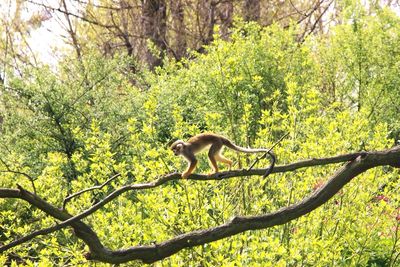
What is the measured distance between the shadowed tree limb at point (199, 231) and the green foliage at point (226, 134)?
149 cm

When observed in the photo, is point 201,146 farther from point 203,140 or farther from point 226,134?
point 226,134

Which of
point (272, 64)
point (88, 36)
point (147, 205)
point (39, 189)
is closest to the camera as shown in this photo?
point (147, 205)

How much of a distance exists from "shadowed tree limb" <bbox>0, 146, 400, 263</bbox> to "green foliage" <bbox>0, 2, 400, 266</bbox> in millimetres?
1489


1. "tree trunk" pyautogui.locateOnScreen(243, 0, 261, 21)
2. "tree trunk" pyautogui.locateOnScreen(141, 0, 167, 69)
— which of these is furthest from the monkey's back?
"tree trunk" pyautogui.locateOnScreen(243, 0, 261, 21)

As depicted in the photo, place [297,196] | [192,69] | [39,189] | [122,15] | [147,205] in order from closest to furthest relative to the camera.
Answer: [147,205]
[297,196]
[39,189]
[192,69]
[122,15]

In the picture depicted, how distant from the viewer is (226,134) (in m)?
8.85

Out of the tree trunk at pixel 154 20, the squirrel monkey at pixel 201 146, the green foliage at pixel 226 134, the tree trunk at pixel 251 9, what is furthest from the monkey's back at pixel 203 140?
the tree trunk at pixel 251 9

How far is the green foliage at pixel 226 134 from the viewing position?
20.7 ft

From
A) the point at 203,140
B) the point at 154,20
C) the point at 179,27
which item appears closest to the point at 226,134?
the point at 203,140

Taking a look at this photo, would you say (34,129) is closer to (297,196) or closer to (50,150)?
(50,150)

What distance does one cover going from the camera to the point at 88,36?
2231cm

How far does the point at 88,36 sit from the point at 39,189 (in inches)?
616

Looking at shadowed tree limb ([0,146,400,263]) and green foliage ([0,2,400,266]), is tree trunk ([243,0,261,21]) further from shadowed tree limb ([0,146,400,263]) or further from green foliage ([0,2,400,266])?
shadowed tree limb ([0,146,400,263])

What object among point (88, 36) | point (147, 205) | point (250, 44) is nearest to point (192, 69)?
point (250, 44)
